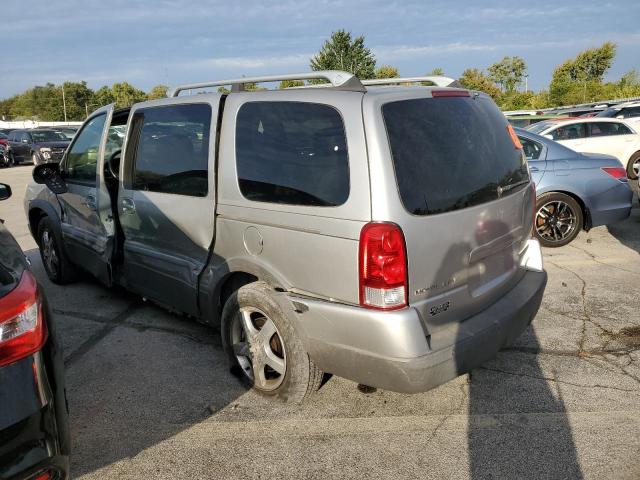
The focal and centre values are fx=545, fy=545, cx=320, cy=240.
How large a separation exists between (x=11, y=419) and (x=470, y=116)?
8.94 feet

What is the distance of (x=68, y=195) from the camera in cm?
518

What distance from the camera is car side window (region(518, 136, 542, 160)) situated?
278 inches

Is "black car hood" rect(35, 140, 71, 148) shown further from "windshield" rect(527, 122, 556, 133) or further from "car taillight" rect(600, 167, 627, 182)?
"car taillight" rect(600, 167, 627, 182)

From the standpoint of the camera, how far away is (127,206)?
4.30 m

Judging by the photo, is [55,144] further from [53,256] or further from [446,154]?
[446,154]

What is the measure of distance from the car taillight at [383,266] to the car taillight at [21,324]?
1.42m

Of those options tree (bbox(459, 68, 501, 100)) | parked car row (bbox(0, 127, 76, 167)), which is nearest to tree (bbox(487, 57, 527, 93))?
tree (bbox(459, 68, 501, 100))

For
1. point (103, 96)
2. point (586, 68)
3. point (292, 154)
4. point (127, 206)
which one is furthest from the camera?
point (103, 96)

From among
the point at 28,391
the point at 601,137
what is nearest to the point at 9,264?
the point at 28,391

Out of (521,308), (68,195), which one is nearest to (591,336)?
(521,308)

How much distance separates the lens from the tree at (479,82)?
5294 cm

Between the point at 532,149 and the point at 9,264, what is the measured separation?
6462 millimetres

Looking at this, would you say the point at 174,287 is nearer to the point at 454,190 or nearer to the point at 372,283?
the point at 372,283

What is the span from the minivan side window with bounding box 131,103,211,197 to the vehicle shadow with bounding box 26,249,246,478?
1.22 m
